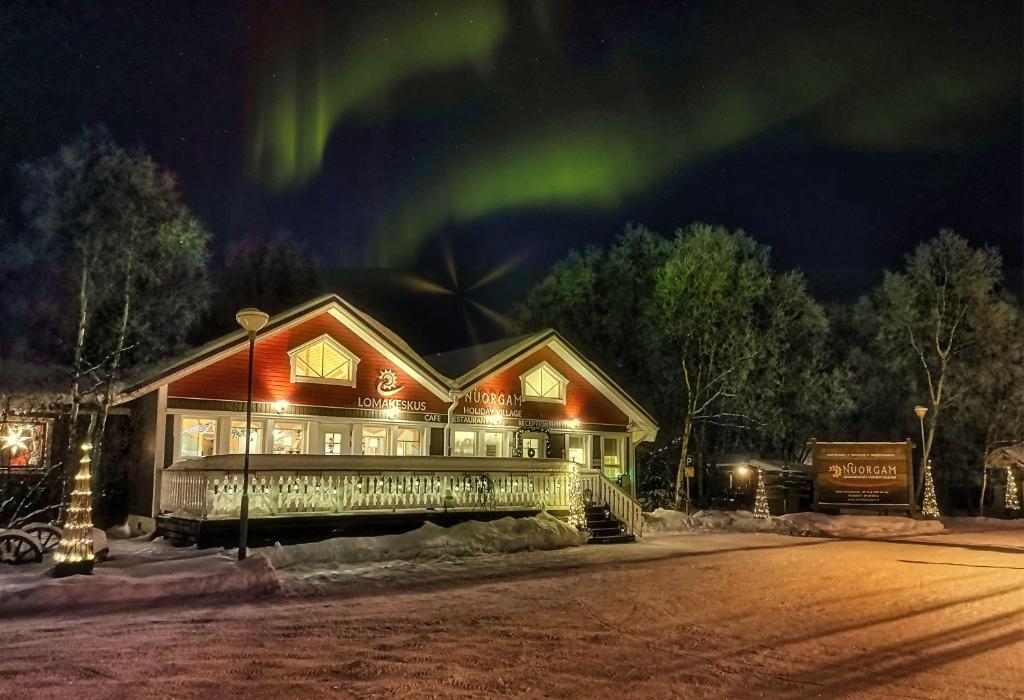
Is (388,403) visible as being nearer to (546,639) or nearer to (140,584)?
(140,584)

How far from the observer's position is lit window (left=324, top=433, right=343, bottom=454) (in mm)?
23438

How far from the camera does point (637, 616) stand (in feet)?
32.9

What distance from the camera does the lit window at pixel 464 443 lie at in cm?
2642

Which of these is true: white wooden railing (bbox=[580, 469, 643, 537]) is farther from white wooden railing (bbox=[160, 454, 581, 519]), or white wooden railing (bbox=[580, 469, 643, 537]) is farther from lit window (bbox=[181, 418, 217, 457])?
lit window (bbox=[181, 418, 217, 457])

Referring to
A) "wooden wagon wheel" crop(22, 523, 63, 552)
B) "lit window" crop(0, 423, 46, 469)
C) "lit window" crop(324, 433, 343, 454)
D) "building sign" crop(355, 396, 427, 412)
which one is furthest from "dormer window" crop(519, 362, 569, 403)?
"wooden wagon wheel" crop(22, 523, 63, 552)

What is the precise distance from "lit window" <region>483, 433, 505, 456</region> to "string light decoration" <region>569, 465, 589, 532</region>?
6857 mm

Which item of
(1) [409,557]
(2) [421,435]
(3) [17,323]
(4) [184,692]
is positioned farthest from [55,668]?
(3) [17,323]

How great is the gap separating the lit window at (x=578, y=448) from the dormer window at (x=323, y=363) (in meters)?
9.36

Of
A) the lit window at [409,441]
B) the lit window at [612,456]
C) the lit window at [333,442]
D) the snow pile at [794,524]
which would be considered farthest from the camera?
the lit window at [612,456]

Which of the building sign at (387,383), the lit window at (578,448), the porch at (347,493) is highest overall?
the building sign at (387,383)

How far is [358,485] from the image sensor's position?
16562 millimetres

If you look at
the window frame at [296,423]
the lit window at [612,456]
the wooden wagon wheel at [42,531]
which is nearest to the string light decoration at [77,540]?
the wooden wagon wheel at [42,531]

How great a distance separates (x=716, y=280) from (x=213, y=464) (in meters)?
25.8

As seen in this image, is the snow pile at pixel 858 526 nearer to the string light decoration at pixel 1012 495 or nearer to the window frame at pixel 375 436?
the string light decoration at pixel 1012 495
